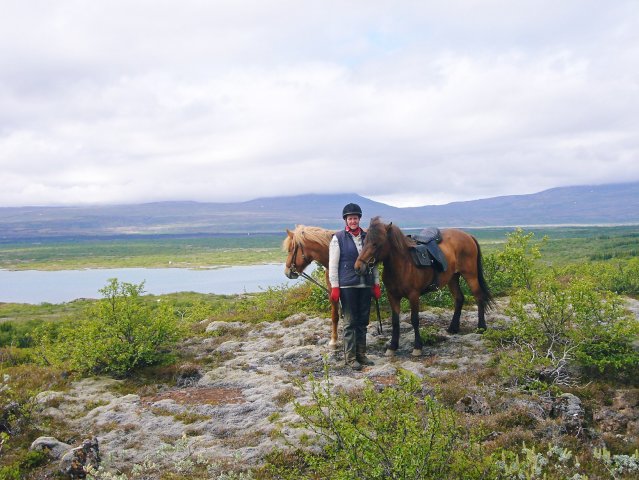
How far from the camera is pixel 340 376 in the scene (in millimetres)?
8008

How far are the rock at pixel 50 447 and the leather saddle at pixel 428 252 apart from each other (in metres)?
6.32

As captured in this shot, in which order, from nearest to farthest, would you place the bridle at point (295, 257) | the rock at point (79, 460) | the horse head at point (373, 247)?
the rock at point (79, 460) < the horse head at point (373, 247) < the bridle at point (295, 257)

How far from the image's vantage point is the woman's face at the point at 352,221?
860cm

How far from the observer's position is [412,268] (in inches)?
356

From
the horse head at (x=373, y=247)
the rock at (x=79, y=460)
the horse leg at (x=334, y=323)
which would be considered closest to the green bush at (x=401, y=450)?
the rock at (x=79, y=460)

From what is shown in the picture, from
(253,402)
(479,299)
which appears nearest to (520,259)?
(479,299)

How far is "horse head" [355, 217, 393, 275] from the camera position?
27.0ft

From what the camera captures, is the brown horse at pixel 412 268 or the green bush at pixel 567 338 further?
the brown horse at pixel 412 268

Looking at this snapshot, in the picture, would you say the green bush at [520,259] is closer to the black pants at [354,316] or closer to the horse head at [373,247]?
the horse head at [373,247]

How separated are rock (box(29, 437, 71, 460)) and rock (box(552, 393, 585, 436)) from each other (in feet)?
20.7

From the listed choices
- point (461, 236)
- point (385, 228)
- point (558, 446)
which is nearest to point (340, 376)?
point (385, 228)

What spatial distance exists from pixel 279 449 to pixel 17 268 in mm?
129672

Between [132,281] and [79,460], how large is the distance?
79.2 m

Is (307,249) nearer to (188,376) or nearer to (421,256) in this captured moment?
(421,256)
